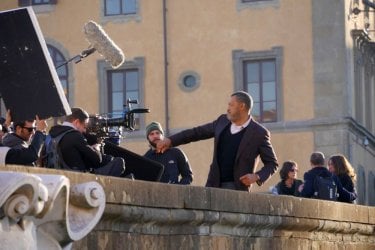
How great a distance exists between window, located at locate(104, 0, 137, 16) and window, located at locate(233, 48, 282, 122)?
10.7 ft

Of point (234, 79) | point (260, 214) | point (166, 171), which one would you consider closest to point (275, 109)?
point (234, 79)

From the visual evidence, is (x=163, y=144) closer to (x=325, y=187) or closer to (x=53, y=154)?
(x=53, y=154)

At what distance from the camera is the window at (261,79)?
169ft

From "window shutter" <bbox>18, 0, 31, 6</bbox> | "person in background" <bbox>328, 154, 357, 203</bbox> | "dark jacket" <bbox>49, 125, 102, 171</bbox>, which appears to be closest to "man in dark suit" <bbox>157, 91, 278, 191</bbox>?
"dark jacket" <bbox>49, 125, 102, 171</bbox>

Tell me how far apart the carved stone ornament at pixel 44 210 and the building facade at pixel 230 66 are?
42.1m

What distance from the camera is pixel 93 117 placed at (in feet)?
54.6

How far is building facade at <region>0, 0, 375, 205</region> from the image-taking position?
52.0 metres

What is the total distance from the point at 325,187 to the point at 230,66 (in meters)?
33.7

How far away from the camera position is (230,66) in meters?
52.8

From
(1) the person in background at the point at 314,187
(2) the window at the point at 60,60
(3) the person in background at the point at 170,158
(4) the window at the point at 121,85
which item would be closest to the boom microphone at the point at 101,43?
(3) the person in background at the point at 170,158

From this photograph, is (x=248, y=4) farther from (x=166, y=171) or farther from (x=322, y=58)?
(x=166, y=171)

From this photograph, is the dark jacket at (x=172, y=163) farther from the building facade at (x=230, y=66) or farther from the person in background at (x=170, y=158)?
Answer: the building facade at (x=230, y=66)

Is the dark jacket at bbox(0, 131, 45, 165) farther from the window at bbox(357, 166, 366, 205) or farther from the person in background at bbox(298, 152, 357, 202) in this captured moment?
the window at bbox(357, 166, 366, 205)

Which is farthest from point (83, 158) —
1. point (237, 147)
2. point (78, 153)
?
point (237, 147)
